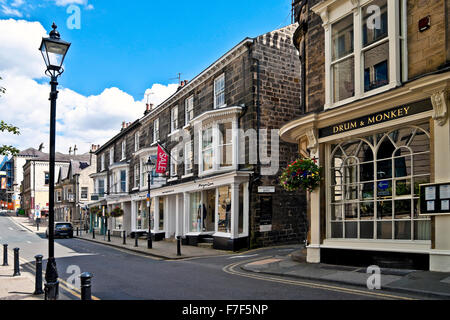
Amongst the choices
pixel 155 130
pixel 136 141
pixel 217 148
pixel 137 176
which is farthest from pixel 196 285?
pixel 136 141

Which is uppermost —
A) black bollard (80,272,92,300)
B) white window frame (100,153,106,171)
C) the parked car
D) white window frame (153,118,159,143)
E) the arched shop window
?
white window frame (153,118,159,143)

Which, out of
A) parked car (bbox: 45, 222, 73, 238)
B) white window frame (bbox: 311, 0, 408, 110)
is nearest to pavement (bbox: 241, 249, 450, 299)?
white window frame (bbox: 311, 0, 408, 110)

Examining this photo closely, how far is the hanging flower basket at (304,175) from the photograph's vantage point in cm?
1212

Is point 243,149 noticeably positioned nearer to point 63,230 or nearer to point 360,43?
point 360,43

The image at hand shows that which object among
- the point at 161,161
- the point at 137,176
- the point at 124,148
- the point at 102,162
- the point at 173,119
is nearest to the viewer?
the point at 161,161

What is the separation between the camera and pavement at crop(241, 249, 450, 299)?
7723 millimetres

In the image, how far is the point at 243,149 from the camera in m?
20.0

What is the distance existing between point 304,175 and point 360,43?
4144mm

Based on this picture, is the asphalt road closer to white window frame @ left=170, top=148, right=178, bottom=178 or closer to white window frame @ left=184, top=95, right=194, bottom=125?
white window frame @ left=170, top=148, right=178, bottom=178

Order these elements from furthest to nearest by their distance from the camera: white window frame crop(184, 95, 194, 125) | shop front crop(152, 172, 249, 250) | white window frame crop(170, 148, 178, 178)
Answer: white window frame crop(170, 148, 178, 178), white window frame crop(184, 95, 194, 125), shop front crop(152, 172, 249, 250)

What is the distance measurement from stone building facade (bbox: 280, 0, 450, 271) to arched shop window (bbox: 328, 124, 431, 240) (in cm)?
3

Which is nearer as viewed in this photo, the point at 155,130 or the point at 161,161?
the point at 161,161

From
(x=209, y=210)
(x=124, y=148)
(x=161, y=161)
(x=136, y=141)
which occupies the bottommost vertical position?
(x=209, y=210)

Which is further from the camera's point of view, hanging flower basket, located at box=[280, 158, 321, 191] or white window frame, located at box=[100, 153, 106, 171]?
white window frame, located at box=[100, 153, 106, 171]
